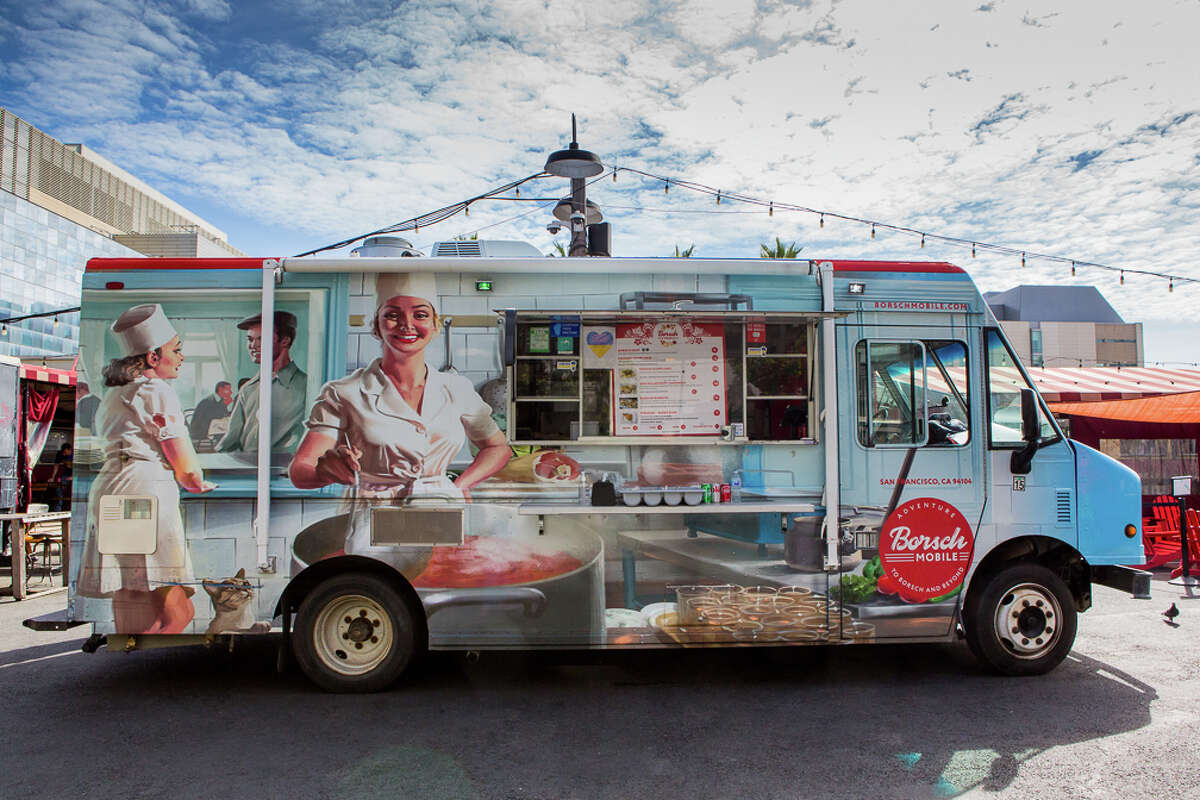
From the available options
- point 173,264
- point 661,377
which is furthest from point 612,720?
point 173,264

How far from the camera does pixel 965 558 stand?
17.8 feet

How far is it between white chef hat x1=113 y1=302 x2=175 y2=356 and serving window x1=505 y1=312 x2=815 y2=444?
7.78 feet

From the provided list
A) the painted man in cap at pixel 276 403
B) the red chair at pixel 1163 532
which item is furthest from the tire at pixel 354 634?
the red chair at pixel 1163 532

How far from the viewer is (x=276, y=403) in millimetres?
5176

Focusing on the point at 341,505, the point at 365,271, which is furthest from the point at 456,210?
the point at 341,505

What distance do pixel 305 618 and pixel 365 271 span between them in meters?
2.39

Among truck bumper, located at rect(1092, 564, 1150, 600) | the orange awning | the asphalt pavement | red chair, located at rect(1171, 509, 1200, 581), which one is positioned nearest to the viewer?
the asphalt pavement

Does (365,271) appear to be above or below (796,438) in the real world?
above

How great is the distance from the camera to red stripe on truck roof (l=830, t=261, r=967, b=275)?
5.46 meters

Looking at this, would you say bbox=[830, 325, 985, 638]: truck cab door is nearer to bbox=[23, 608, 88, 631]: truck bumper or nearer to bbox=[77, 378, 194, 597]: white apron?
bbox=[77, 378, 194, 597]: white apron

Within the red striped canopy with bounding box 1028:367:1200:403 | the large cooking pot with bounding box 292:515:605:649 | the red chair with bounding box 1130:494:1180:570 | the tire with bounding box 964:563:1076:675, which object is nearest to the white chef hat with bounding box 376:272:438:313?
the large cooking pot with bounding box 292:515:605:649

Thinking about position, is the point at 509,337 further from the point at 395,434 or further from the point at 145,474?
the point at 145,474

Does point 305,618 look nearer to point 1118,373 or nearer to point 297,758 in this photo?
point 297,758

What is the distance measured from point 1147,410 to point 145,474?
13608 millimetres
